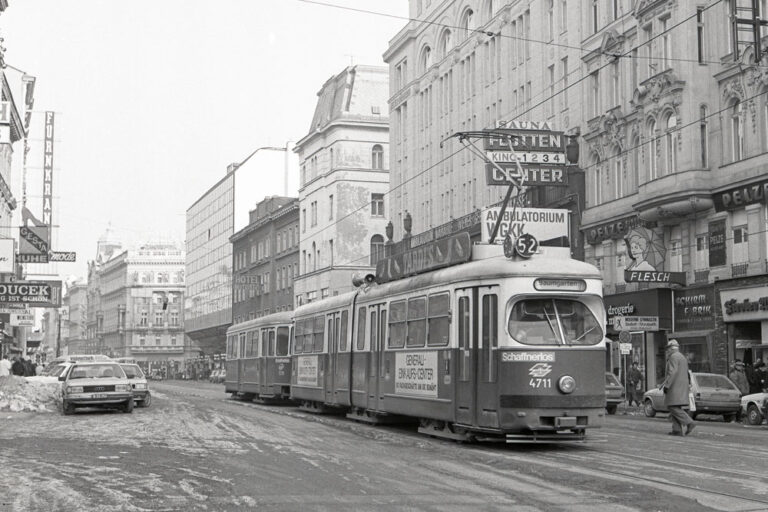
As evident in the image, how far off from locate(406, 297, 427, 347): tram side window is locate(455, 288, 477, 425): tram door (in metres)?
1.58

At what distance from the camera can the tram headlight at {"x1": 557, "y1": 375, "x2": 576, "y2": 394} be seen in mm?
16641

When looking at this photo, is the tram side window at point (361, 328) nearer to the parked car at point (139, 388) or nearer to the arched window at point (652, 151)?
the parked car at point (139, 388)

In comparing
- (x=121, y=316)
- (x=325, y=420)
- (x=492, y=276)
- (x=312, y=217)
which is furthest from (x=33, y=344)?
(x=492, y=276)

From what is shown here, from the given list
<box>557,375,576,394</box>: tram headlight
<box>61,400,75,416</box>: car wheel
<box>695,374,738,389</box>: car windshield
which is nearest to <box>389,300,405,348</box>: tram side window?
<box>557,375,576,394</box>: tram headlight

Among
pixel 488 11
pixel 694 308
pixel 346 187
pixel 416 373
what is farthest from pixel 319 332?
pixel 346 187

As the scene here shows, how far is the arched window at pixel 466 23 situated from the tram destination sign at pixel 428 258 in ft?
116

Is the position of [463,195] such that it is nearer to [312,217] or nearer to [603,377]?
[312,217]

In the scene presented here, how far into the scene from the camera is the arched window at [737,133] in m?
34.6

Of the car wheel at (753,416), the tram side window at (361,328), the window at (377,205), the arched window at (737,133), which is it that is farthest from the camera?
the window at (377,205)

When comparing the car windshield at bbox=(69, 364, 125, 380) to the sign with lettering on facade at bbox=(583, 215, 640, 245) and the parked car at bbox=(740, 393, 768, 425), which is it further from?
the sign with lettering on facade at bbox=(583, 215, 640, 245)

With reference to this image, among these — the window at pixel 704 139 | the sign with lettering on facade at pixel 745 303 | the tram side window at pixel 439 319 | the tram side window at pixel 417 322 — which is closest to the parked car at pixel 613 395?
the sign with lettering on facade at pixel 745 303

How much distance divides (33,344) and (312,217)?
42.1 metres

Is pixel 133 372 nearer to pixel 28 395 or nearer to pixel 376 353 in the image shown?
pixel 28 395

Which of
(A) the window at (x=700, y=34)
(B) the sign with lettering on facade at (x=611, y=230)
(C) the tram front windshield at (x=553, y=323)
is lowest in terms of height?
(C) the tram front windshield at (x=553, y=323)
